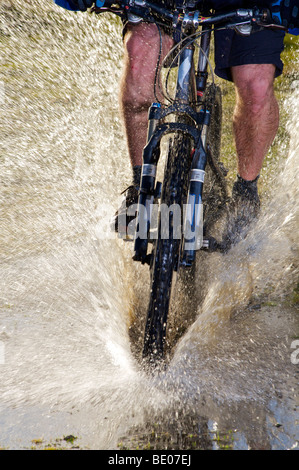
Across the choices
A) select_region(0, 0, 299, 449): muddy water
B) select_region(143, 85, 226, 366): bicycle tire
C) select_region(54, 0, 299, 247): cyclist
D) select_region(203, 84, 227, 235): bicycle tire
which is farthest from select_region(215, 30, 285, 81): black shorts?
select_region(0, 0, 299, 449): muddy water

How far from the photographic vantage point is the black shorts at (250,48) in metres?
1.96

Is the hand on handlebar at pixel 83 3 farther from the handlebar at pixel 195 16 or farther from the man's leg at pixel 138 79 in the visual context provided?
the man's leg at pixel 138 79

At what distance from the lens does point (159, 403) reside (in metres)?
1.32

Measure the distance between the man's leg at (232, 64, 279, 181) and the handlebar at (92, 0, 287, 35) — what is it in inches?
16.4

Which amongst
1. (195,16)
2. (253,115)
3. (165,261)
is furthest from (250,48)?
(165,261)

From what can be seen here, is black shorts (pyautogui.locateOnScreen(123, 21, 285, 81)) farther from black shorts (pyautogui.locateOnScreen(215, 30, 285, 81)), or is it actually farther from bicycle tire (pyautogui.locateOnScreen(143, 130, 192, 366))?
bicycle tire (pyautogui.locateOnScreen(143, 130, 192, 366))

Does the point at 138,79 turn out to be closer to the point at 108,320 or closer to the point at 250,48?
the point at 250,48

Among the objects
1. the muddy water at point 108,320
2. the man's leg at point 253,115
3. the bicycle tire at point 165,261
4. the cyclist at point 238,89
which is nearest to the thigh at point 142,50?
the cyclist at point 238,89

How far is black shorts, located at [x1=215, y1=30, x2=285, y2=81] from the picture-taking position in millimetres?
1965

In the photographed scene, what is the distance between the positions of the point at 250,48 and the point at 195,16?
0.49 m

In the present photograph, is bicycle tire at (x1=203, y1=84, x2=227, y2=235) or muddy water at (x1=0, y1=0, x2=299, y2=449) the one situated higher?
bicycle tire at (x1=203, y1=84, x2=227, y2=235)

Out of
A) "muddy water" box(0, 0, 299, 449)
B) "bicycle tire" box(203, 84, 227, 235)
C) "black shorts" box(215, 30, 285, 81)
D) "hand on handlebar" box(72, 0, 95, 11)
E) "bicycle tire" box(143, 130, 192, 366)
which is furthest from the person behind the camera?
"bicycle tire" box(203, 84, 227, 235)

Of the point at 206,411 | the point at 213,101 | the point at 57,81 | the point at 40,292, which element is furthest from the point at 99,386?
the point at 57,81
